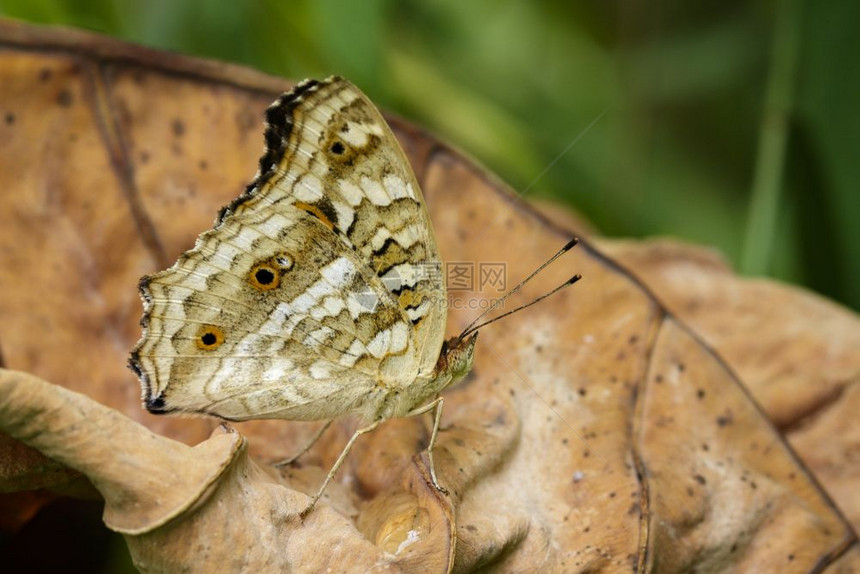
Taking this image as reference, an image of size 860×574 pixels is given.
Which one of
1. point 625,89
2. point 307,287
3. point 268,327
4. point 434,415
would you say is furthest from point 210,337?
point 625,89

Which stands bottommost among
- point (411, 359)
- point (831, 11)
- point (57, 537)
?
point (57, 537)

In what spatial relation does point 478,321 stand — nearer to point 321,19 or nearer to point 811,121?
point 321,19

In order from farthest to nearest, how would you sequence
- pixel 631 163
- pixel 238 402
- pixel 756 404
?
pixel 631 163 < pixel 756 404 < pixel 238 402

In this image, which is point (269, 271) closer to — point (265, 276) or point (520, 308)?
point (265, 276)

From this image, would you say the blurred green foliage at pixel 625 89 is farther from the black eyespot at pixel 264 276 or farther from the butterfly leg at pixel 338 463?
the butterfly leg at pixel 338 463

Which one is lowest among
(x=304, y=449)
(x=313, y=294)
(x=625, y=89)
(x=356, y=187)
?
(x=304, y=449)

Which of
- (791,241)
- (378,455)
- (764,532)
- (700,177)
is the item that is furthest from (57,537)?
(700,177)

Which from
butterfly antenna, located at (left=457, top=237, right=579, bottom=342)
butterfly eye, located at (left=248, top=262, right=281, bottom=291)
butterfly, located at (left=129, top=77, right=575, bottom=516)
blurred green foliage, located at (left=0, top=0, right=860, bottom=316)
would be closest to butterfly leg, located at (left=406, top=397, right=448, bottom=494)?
butterfly, located at (left=129, top=77, right=575, bottom=516)
